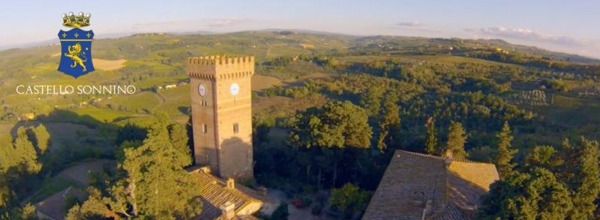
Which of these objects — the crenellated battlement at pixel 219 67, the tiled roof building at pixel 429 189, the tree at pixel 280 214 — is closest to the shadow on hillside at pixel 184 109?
the crenellated battlement at pixel 219 67

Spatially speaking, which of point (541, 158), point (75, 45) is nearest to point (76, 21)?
point (75, 45)

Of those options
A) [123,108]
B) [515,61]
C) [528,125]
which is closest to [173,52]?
[123,108]

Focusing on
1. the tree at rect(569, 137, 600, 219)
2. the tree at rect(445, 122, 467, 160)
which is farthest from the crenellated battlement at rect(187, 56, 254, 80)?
the tree at rect(569, 137, 600, 219)

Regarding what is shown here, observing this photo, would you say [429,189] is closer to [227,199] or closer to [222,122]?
[227,199]

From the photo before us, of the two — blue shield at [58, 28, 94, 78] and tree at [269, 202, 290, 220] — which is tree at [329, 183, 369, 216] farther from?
blue shield at [58, 28, 94, 78]

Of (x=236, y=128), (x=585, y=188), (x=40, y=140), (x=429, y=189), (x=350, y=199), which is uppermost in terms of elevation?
(x=585, y=188)
